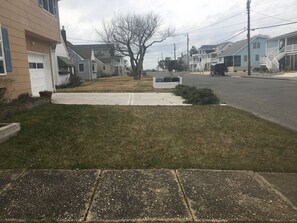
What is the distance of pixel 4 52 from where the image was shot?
923 centimetres

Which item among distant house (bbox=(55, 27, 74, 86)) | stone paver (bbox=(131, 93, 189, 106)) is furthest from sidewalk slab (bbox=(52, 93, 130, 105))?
distant house (bbox=(55, 27, 74, 86))

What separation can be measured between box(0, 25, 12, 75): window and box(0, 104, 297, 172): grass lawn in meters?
1.84

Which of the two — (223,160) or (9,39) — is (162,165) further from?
(9,39)

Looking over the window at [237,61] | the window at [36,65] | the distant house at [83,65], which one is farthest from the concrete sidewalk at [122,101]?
the window at [237,61]

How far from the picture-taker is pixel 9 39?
9859 mm

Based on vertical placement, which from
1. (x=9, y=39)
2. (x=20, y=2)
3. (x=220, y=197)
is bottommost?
(x=220, y=197)

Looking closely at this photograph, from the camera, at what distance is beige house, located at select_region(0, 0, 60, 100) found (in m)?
9.48

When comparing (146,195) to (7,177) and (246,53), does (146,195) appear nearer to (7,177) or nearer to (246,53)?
(7,177)

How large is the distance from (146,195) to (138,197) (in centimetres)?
12

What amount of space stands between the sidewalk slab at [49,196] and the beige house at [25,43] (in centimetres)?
596

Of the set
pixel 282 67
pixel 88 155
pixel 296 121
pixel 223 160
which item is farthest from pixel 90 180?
pixel 282 67

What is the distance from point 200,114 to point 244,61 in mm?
58374

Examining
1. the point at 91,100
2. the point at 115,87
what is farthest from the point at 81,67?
the point at 91,100

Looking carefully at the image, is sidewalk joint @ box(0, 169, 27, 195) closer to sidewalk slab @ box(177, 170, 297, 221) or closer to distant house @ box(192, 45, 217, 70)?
sidewalk slab @ box(177, 170, 297, 221)
